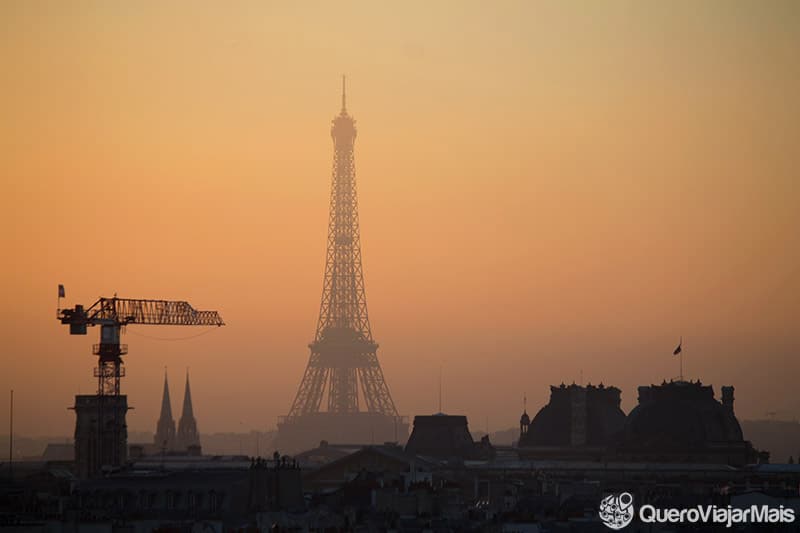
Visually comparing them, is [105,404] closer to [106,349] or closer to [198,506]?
[106,349]

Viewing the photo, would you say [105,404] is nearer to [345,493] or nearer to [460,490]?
[460,490]

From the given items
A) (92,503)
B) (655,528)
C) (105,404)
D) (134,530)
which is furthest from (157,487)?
(105,404)

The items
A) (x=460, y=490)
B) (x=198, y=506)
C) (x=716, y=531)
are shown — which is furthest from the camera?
(x=460, y=490)

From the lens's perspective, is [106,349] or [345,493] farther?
[106,349]

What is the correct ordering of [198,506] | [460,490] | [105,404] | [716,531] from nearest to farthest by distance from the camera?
[716,531] < [198,506] < [460,490] < [105,404]

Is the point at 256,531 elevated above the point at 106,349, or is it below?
below

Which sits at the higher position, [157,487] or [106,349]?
[106,349]

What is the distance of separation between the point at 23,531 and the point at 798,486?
8552 centimetres

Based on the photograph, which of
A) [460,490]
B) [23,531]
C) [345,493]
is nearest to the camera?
[23,531]

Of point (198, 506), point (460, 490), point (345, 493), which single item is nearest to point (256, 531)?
point (198, 506)

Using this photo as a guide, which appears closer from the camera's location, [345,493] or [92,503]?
[92,503]

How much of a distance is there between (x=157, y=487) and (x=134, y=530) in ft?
66.1

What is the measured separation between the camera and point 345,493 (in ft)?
492

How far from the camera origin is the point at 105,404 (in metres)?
194
